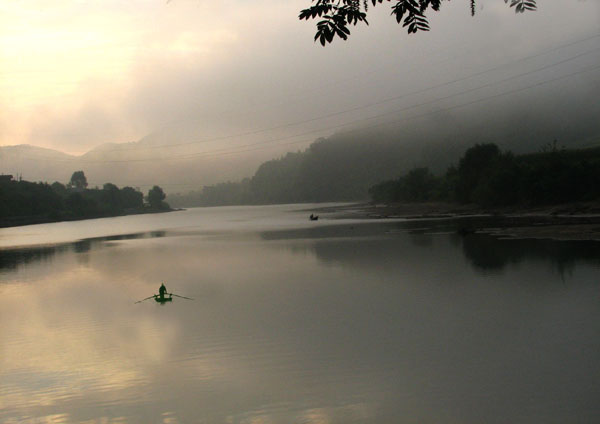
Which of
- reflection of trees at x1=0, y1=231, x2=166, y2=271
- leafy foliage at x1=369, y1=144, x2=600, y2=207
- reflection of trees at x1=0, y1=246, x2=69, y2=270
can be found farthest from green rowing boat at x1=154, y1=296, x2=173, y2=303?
leafy foliage at x1=369, y1=144, x2=600, y2=207

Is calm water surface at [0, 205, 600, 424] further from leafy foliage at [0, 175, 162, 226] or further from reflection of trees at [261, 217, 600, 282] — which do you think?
leafy foliage at [0, 175, 162, 226]

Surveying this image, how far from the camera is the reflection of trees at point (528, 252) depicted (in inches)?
1180

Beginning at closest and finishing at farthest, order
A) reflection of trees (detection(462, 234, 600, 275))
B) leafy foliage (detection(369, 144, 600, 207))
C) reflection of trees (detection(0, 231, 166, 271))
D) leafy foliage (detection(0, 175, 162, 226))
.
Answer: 1. reflection of trees (detection(462, 234, 600, 275))
2. reflection of trees (detection(0, 231, 166, 271))
3. leafy foliage (detection(369, 144, 600, 207))
4. leafy foliage (detection(0, 175, 162, 226))

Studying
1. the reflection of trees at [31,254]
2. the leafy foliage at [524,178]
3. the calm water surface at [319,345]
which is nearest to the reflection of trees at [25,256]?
the reflection of trees at [31,254]

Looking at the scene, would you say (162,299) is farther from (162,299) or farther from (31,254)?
(31,254)

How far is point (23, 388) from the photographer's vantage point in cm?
1372

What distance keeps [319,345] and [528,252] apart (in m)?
22.9

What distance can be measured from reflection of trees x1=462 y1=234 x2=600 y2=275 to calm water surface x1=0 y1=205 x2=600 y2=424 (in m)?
0.19

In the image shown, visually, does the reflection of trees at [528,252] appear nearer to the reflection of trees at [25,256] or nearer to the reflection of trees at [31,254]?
the reflection of trees at [31,254]

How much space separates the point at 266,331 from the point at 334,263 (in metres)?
18.0

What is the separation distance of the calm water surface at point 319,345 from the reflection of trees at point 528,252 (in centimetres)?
19

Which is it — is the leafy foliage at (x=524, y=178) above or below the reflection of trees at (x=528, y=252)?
above

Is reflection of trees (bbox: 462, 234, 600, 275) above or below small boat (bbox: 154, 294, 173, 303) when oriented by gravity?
above

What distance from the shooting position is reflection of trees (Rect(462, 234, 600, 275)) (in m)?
30.0
